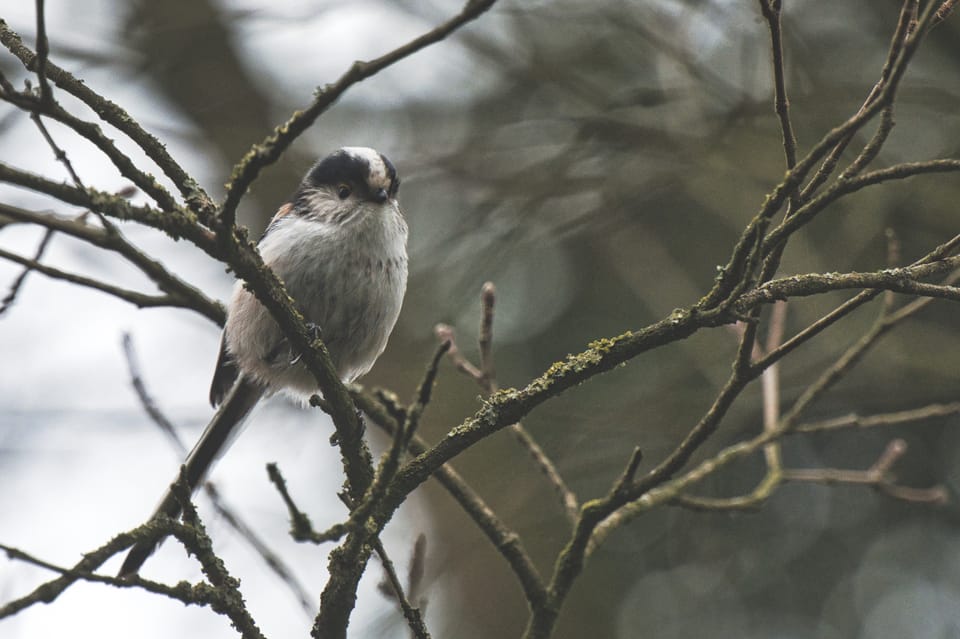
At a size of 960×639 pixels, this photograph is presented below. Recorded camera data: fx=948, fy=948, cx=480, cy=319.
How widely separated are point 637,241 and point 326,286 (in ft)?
11.5

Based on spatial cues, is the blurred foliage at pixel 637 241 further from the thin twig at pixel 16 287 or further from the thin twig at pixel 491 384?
the thin twig at pixel 16 287

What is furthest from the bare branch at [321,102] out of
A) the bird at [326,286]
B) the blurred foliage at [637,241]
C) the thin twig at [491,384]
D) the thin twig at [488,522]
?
the blurred foliage at [637,241]

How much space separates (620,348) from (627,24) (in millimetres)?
4271

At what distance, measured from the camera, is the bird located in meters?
3.89

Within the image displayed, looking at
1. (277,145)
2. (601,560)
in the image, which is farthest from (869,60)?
(277,145)

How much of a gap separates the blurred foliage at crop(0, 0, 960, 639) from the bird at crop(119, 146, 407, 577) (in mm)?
2060

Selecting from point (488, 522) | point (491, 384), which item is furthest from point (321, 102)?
point (491, 384)

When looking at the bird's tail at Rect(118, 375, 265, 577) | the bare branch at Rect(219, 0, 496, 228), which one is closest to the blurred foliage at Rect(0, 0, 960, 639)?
the bird's tail at Rect(118, 375, 265, 577)

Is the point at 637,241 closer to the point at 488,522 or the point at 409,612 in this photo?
the point at 488,522

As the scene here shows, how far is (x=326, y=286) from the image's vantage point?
12.7ft

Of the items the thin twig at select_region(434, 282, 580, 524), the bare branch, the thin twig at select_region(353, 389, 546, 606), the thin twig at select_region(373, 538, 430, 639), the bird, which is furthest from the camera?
the bird

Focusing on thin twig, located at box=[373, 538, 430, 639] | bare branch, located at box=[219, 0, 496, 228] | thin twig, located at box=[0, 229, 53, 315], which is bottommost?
thin twig, located at box=[373, 538, 430, 639]

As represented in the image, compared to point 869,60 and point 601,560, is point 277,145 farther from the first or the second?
point 601,560

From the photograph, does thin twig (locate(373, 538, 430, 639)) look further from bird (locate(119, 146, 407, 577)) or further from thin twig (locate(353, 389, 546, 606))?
bird (locate(119, 146, 407, 577))
